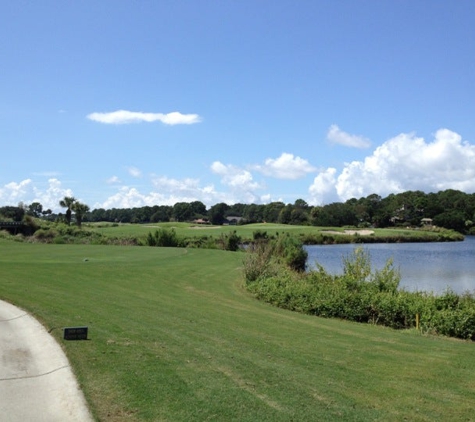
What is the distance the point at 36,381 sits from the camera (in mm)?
7043

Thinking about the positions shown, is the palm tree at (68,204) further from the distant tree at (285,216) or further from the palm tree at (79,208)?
the distant tree at (285,216)

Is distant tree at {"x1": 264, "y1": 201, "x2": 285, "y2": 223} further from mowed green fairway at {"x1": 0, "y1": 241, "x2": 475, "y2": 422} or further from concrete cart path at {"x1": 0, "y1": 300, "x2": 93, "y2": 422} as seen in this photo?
concrete cart path at {"x1": 0, "y1": 300, "x2": 93, "y2": 422}

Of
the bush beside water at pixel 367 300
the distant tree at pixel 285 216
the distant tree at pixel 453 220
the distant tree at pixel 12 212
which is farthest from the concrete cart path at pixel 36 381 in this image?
the distant tree at pixel 285 216

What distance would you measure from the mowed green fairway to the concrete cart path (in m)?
0.21

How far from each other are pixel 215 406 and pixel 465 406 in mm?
3477

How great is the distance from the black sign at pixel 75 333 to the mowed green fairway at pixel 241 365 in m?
0.20

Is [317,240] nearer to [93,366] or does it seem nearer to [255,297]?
[255,297]

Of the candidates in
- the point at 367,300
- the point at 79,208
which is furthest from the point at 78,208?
the point at 367,300

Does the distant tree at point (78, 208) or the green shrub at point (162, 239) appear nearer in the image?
the green shrub at point (162, 239)

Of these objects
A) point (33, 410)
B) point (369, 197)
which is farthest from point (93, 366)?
point (369, 197)

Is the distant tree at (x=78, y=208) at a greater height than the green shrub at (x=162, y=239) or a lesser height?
greater

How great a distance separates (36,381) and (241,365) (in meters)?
2.96

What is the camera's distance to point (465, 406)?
23.3 feet

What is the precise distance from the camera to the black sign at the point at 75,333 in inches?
356
